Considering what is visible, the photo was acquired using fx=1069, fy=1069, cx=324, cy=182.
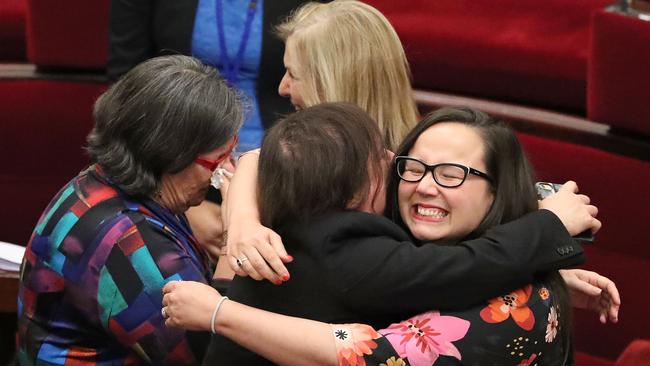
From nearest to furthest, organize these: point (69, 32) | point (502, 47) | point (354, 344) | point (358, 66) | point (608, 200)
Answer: point (354, 344) → point (358, 66) → point (608, 200) → point (502, 47) → point (69, 32)

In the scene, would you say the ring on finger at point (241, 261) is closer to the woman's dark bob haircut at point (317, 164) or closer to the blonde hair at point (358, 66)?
the woman's dark bob haircut at point (317, 164)

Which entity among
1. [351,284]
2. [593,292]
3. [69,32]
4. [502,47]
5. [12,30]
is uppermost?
[351,284]

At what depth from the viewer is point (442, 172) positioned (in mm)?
1725

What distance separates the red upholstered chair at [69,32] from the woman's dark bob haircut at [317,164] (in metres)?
2.29

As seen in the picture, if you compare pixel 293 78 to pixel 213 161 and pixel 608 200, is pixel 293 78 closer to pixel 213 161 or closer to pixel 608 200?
pixel 213 161

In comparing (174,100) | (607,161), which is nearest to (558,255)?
(174,100)

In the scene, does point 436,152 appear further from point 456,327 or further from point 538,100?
point 538,100

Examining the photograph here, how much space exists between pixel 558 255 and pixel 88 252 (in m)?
0.84

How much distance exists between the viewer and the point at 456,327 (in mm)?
1587

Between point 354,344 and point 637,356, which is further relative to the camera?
point 637,356

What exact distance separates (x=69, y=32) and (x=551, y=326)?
261 centimetres

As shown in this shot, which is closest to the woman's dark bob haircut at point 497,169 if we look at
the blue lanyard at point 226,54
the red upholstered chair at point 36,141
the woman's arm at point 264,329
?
the woman's arm at point 264,329

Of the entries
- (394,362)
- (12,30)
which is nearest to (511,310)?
(394,362)

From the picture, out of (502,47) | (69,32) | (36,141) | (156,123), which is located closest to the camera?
(156,123)
